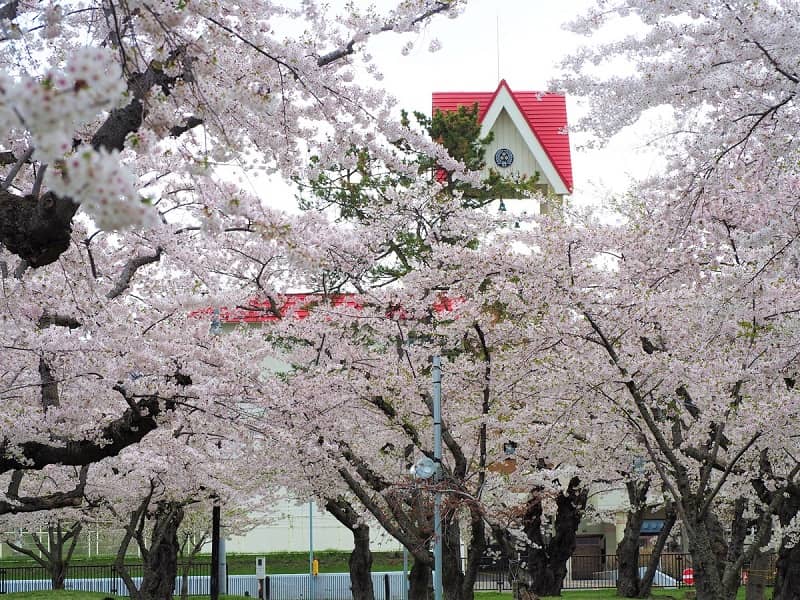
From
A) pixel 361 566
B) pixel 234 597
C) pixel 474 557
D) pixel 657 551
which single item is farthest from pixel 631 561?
pixel 474 557

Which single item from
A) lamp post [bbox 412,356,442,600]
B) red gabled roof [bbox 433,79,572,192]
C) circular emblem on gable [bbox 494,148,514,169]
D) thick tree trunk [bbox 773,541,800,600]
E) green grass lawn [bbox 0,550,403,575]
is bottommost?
green grass lawn [bbox 0,550,403,575]

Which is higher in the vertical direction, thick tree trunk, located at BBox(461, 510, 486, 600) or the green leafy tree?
the green leafy tree

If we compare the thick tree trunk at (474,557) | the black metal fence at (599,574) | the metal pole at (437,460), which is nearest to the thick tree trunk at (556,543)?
the black metal fence at (599,574)

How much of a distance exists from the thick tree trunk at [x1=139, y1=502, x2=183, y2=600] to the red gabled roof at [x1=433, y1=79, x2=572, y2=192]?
18147 millimetres

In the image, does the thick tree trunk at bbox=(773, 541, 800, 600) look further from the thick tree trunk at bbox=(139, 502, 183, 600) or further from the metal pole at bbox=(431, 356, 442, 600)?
the thick tree trunk at bbox=(139, 502, 183, 600)

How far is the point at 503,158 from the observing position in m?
31.3

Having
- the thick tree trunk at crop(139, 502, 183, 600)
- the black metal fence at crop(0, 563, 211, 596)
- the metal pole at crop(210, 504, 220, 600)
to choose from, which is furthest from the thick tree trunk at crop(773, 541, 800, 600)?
the black metal fence at crop(0, 563, 211, 596)

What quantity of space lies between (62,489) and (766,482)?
11042 millimetres

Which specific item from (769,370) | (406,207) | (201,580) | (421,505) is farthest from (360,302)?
(201,580)

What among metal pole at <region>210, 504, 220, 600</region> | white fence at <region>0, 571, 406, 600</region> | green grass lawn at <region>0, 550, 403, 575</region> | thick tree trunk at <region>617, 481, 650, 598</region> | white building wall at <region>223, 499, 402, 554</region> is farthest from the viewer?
white building wall at <region>223, 499, 402, 554</region>

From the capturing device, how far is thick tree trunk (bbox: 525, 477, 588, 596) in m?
18.9

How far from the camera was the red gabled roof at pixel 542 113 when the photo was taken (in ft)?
102

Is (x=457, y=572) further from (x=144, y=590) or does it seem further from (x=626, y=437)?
(x=144, y=590)

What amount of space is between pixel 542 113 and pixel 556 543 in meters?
17.9
